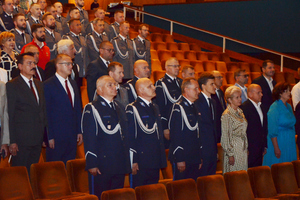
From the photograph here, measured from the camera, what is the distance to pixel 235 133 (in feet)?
12.9

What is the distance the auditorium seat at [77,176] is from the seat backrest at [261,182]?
55.8 inches

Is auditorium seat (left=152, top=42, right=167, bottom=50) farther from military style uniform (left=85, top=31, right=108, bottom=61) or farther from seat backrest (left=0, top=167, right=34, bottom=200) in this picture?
seat backrest (left=0, top=167, right=34, bottom=200)

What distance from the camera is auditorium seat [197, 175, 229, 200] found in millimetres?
3234

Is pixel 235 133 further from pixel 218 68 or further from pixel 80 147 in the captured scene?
pixel 218 68

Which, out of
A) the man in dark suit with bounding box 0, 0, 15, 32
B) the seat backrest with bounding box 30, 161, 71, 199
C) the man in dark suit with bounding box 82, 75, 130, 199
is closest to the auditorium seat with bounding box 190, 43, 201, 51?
the man in dark suit with bounding box 0, 0, 15, 32

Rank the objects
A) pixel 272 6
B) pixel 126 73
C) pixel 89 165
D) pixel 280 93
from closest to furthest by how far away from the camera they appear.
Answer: pixel 89 165, pixel 280 93, pixel 126 73, pixel 272 6

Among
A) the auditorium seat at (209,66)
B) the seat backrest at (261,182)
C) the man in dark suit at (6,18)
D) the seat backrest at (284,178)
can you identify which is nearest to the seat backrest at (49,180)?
the seat backrest at (261,182)

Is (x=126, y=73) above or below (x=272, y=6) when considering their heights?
below

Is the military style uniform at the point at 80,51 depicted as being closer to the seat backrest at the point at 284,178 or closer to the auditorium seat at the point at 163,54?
the auditorium seat at the point at 163,54

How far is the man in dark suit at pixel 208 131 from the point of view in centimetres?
385

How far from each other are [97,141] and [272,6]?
6.58m

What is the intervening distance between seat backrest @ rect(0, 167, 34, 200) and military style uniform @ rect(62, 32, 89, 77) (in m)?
2.74

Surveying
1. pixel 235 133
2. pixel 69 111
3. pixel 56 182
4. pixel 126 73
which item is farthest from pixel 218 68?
pixel 56 182

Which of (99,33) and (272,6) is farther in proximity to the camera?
(272,6)
